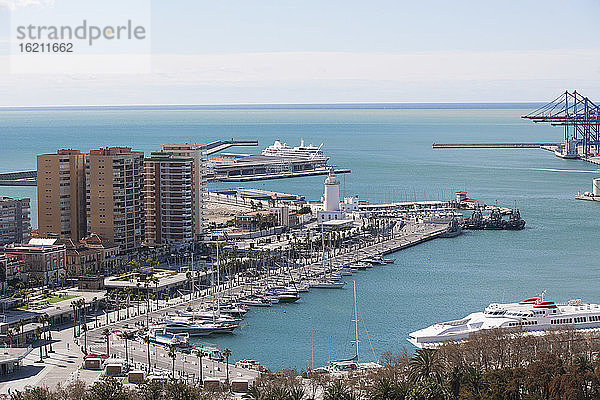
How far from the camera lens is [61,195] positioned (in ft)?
67.2

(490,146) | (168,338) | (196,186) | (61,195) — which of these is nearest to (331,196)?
(196,186)

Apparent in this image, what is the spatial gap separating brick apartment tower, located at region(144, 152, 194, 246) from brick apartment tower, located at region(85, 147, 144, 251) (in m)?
1.11

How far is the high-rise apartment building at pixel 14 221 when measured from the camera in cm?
1988

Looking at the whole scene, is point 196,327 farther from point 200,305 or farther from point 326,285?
point 326,285

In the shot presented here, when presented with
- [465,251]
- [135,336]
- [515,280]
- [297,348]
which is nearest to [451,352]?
[297,348]

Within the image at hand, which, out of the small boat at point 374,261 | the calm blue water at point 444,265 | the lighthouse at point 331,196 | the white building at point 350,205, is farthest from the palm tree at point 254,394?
the white building at point 350,205

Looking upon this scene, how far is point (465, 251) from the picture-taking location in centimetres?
2220

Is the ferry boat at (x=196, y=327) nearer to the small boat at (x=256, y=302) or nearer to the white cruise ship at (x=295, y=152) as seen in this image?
the small boat at (x=256, y=302)

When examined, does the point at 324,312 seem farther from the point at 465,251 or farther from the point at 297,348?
the point at 465,251

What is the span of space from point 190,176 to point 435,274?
6185 mm

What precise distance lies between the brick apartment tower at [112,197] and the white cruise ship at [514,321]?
853 cm

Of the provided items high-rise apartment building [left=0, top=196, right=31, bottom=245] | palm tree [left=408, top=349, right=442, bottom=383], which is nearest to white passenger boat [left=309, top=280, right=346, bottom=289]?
high-rise apartment building [left=0, top=196, right=31, bottom=245]

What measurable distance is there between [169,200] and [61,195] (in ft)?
8.17

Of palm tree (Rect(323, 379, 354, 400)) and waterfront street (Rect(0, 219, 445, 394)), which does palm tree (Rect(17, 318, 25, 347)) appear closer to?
waterfront street (Rect(0, 219, 445, 394))
